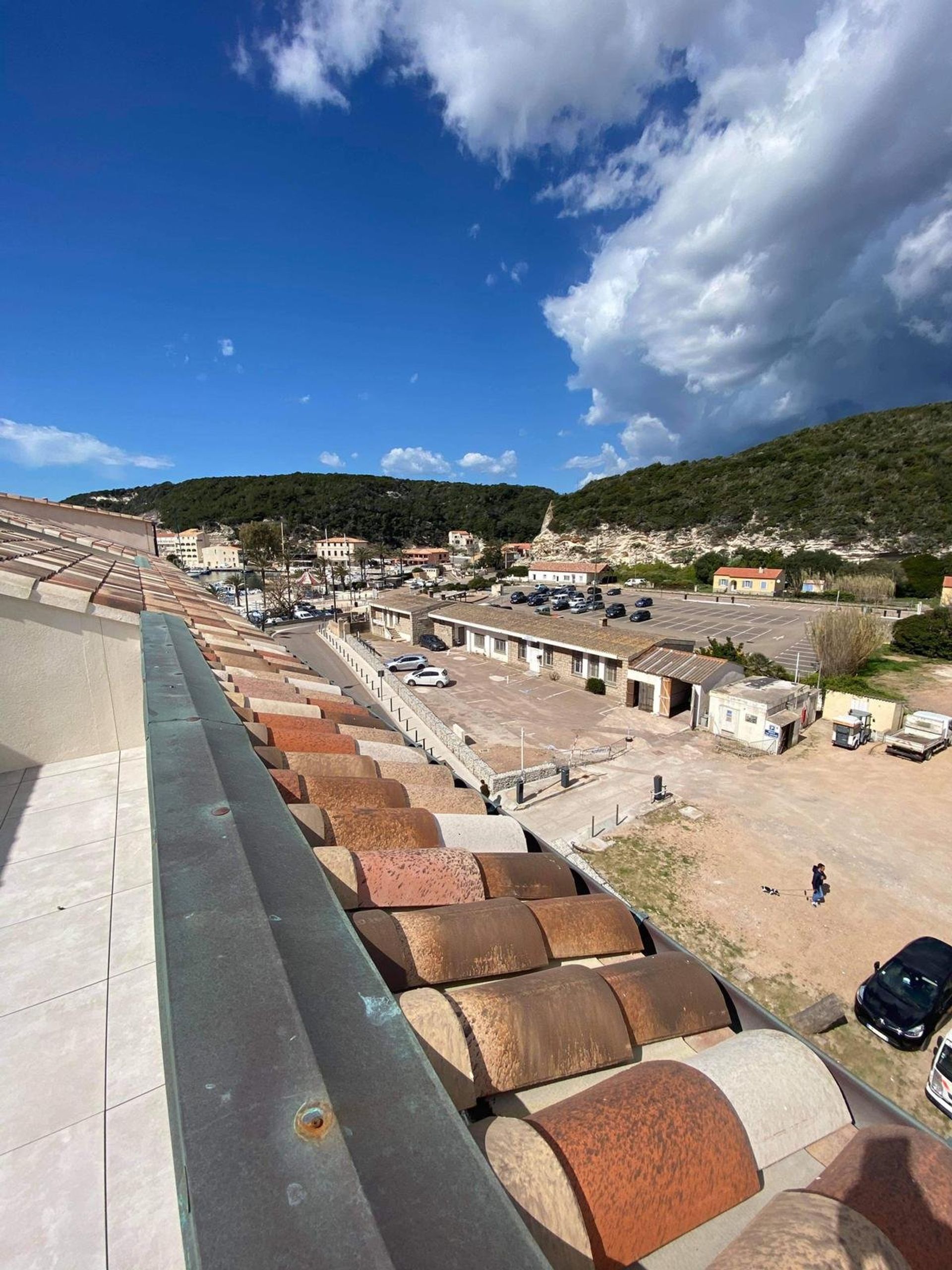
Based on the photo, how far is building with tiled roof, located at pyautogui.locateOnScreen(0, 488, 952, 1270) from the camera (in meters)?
0.94

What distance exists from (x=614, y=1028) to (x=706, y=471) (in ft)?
344

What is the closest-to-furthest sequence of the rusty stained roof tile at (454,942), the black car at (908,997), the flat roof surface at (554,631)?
the rusty stained roof tile at (454,942) → the black car at (908,997) → the flat roof surface at (554,631)

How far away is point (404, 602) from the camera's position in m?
41.5

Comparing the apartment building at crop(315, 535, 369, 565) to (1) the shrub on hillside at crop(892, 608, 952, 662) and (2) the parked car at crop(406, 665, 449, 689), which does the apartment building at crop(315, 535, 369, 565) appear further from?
(1) the shrub on hillside at crop(892, 608, 952, 662)

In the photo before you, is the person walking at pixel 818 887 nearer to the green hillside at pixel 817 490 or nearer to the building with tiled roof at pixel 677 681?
the building with tiled roof at pixel 677 681

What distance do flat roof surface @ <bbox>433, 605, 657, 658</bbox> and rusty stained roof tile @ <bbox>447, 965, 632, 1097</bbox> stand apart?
77.2 ft

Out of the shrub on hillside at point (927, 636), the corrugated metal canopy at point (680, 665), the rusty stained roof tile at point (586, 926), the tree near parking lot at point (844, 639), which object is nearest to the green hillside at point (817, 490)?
the shrub on hillside at point (927, 636)

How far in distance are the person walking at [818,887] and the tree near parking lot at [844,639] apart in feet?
60.7

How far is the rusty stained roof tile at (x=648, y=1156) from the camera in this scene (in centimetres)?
143

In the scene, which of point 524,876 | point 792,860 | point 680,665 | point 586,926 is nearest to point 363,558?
point 680,665

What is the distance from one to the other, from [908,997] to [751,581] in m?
56.5

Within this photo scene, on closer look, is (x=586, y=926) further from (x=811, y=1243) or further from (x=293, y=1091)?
(x=293, y=1091)

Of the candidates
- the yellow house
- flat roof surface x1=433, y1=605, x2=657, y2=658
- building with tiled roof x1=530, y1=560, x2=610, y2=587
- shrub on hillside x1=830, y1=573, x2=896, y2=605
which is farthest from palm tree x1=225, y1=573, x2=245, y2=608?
shrub on hillside x1=830, y1=573, x2=896, y2=605

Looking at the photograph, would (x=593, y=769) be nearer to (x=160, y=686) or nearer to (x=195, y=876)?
(x=160, y=686)
